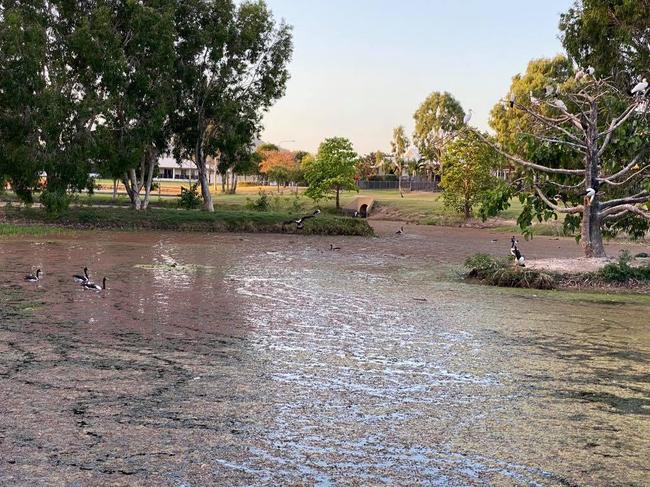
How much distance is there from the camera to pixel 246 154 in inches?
1893

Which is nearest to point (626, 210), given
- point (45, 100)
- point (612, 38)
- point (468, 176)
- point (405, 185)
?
point (612, 38)

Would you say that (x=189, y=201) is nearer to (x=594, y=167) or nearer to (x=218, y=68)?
(x=218, y=68)

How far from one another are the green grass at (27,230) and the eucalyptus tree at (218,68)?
12.4 metres

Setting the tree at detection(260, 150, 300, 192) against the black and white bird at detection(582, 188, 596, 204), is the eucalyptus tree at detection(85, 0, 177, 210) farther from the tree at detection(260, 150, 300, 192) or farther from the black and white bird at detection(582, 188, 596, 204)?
the tree at detection(260, 150, 300, 192)

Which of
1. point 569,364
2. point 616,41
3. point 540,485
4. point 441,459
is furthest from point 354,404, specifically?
point 616,41

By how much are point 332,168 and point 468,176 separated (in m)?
11.2

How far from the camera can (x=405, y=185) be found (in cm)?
9425

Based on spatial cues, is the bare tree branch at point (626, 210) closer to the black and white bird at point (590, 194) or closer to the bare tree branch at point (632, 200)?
the bare tree branch at point (632, 200)

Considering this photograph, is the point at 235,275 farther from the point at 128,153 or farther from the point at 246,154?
the point at 246,154

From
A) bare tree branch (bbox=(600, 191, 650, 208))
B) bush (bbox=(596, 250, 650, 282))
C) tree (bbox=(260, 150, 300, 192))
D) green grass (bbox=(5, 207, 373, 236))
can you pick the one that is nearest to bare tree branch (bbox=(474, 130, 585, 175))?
bare tree branch (bbox=(600, 191, 650, 208))

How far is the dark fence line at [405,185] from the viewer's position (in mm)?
89062

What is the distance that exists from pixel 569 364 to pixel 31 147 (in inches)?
1183

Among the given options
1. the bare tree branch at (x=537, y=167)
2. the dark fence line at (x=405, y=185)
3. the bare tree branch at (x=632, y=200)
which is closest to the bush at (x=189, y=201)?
the bare tree branch at (x=537, y=167)

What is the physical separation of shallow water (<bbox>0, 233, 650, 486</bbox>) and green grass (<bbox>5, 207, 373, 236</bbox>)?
21.0m
